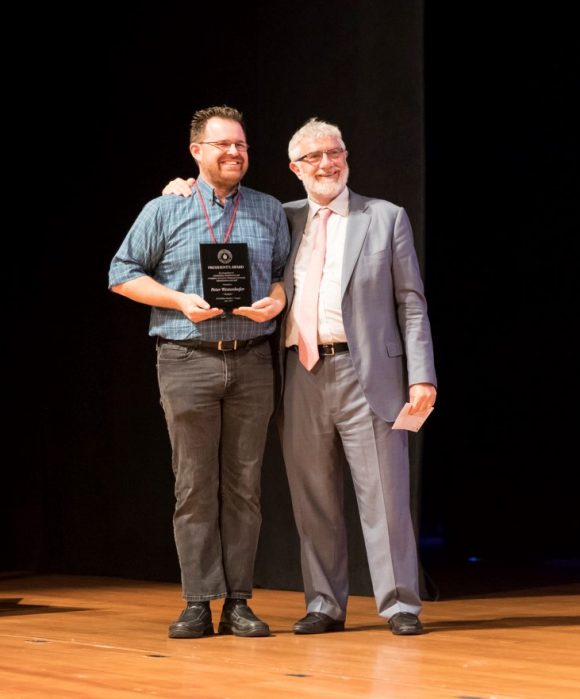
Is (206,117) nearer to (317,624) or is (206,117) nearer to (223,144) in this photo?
(223,144)

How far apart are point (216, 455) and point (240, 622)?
437mm

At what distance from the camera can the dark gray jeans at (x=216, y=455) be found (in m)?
3.12

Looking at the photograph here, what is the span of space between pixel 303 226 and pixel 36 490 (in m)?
2.76

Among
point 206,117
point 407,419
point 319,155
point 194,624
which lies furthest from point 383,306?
point 194,624

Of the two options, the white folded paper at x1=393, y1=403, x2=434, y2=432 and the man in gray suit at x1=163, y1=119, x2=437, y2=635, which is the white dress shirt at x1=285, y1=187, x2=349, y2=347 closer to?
the man in gray suit at x1=163, y1=119, x2=437, y2=635

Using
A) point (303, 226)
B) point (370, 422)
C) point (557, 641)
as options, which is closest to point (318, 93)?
point (303, 226)

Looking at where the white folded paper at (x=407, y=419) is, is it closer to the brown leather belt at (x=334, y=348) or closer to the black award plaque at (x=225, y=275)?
the brown leather belt at (x=334, y=348)

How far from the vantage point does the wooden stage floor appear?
90.4 inches

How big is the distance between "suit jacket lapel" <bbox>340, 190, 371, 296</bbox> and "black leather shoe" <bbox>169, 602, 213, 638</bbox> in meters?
0.91

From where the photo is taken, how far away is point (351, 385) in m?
3.21

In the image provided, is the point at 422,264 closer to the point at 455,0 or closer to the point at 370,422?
the point at 370,422

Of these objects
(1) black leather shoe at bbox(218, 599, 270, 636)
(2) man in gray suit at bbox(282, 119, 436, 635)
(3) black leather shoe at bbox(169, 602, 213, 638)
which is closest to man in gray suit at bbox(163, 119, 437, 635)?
(2) man in gray suit at bbox(282, 119, 436, 635)

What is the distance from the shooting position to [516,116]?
5543 mm

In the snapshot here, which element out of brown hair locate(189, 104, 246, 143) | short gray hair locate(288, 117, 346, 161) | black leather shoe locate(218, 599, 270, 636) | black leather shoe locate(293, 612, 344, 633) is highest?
brown hair locate(189, 104, 246, 143)
